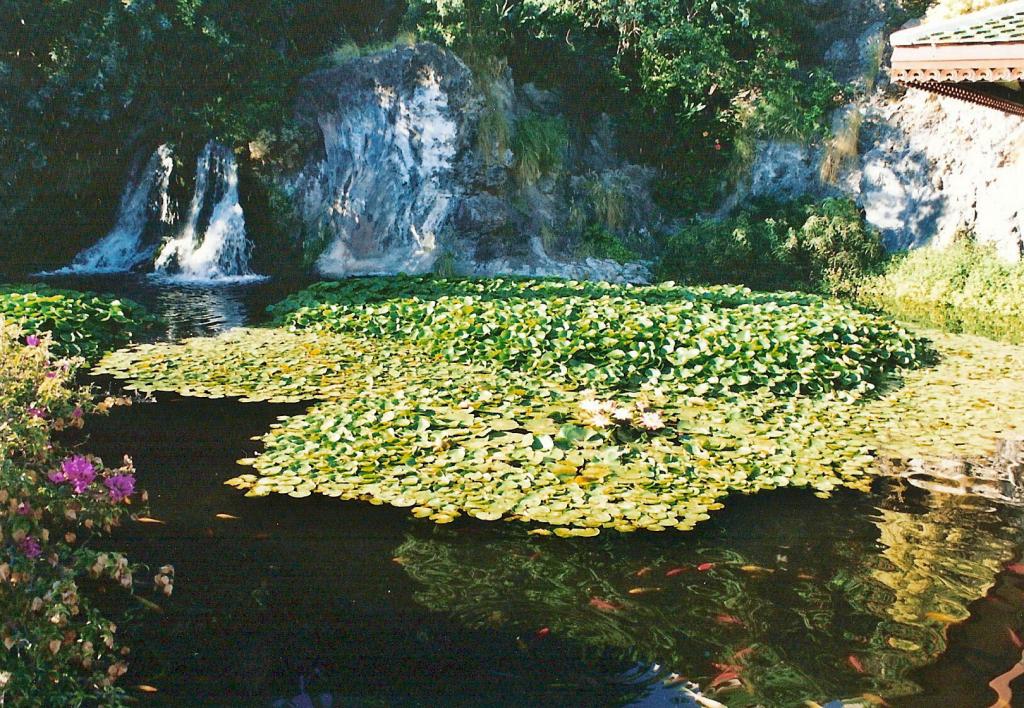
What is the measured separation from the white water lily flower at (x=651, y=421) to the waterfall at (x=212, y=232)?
12.5 meters

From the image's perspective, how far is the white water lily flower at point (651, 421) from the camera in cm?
824

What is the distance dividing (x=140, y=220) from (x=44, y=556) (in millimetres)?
17263

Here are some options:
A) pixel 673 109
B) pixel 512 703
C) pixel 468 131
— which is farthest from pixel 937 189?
pixel 512 703

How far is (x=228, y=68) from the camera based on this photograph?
2089cm

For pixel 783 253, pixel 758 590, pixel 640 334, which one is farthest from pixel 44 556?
pixel 783 253

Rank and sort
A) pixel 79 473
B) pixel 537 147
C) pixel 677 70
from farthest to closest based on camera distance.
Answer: pixel 677 70 < pixel 537 147 < pixel 79 473

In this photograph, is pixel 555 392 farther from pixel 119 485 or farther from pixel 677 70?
pixel 677 70

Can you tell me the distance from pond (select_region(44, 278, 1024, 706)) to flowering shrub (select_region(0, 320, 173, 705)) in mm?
427

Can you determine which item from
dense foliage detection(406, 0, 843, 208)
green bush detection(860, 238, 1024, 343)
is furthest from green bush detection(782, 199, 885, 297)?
dense foliage detection(406, 0, 843, 208)

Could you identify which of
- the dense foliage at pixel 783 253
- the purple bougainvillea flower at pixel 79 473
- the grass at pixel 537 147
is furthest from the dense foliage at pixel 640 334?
the grass at pixel 537 147

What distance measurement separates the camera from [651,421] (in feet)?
27.1

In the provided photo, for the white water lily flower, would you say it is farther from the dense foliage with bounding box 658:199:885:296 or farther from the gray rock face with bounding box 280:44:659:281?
the dense foliage with bounding box 658:199:885:296

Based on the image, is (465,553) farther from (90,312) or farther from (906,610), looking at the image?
(90,312)

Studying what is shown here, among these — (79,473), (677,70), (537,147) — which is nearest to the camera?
(79,473)
